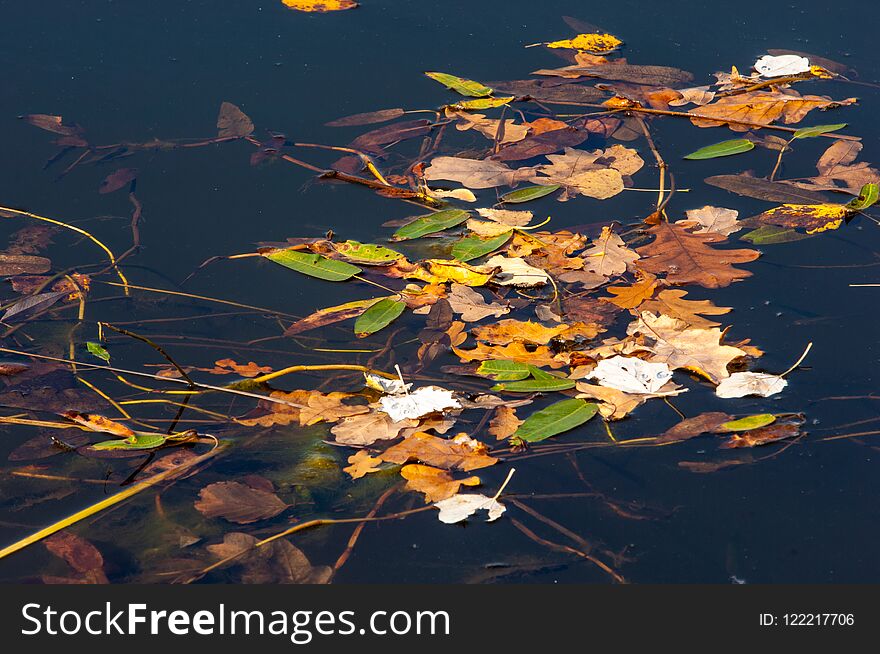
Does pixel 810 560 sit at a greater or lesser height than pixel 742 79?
lesser

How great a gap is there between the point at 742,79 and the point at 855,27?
1.90 ft

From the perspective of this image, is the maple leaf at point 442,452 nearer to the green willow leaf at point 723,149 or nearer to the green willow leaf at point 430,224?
the green willow leaf at point 430,224

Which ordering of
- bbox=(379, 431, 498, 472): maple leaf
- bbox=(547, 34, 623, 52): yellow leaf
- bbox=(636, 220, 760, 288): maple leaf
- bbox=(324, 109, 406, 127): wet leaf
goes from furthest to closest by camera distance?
1. bbox=(547, 34, 623, 52): yellow leaf
2. bbox=(324, 109, 406, 127): wet leaf
3. bbox=(636, 220, 760, 288): maple leaf
4. bbox=(379, 431, 498, 472): maple leaf

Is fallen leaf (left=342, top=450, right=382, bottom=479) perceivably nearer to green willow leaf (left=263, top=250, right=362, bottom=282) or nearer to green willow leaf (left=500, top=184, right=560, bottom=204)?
green willow leaf (left=263, top=250, right=362, bottom=282)

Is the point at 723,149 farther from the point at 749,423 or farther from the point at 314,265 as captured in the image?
the point at 314,265

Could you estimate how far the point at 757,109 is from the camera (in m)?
2.69

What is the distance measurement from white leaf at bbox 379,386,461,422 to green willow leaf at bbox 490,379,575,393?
0.11 meters

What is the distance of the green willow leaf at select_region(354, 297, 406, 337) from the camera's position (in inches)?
74.6

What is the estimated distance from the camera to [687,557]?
1488 millimetres

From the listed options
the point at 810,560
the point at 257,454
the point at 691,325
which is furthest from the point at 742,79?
the point at 257,454

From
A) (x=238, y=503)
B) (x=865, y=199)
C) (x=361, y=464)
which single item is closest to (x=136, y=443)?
→ (x=238, y=503)

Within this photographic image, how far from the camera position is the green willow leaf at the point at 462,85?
2730mm

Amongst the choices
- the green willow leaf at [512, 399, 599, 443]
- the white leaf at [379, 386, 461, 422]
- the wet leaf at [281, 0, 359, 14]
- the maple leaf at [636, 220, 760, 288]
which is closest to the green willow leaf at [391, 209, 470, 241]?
the maple leaf at [636, 220, 760, 288]

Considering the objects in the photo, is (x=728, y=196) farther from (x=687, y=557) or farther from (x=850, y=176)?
(x=687, y=557)
